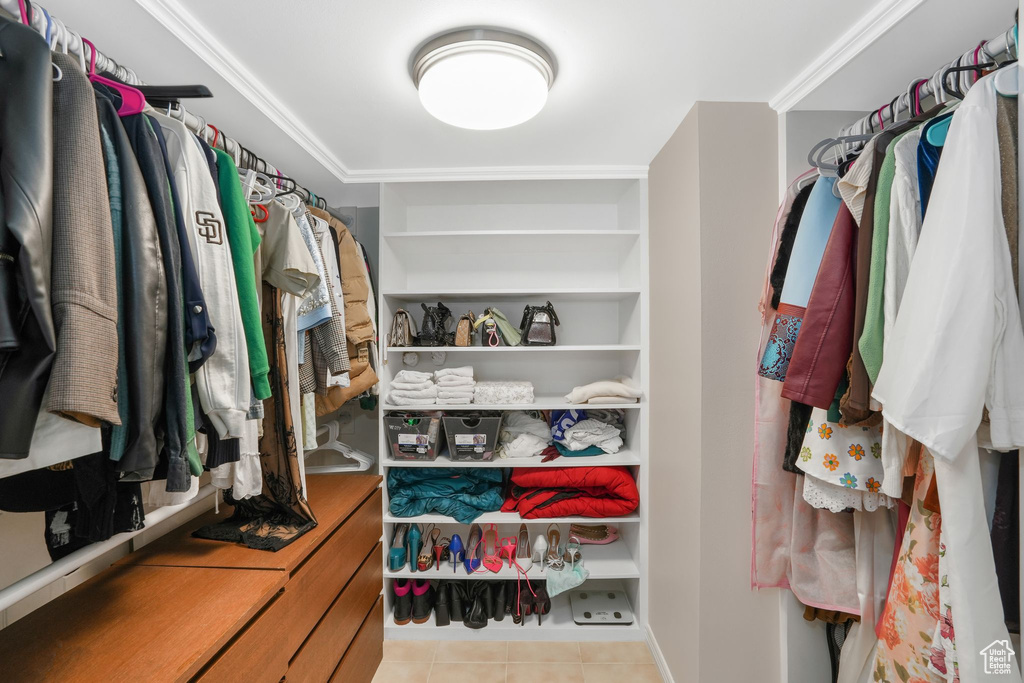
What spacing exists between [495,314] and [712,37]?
1480 mm

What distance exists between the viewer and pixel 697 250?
168 centimetres

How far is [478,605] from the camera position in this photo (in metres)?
2.39

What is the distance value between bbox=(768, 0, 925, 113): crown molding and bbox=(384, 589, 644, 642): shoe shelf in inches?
94.8

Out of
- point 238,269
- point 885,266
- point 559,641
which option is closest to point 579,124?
point 885,266

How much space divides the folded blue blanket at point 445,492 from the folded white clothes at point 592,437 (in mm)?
446

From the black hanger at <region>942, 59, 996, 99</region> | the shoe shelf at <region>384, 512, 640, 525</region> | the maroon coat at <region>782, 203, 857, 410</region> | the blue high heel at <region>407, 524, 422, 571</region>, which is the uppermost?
the black hanger at <region>942, 59, 996, 99</region>

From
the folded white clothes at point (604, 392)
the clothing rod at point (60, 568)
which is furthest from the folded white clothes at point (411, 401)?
the clothing rod at point (60, 568)

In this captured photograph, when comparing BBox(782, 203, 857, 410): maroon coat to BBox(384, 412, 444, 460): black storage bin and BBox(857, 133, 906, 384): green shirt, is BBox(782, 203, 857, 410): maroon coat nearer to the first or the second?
BBox(857, 133, 906, 384): green shirt

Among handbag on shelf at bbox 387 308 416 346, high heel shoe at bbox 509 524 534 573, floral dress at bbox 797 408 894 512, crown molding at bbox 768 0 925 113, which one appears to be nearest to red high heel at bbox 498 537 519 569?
high heel shoe at bbox 509 524 534 573

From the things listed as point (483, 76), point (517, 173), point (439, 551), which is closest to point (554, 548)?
point (439, 551)

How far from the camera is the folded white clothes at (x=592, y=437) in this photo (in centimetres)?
237

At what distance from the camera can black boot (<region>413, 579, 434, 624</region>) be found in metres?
2.38

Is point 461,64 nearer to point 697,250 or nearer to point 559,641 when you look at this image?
point 697,250

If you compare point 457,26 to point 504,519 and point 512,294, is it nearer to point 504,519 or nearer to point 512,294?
point 512,294
